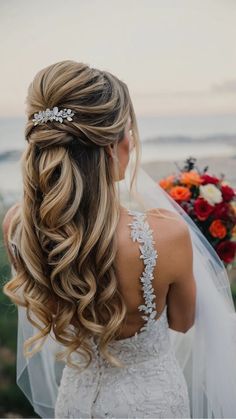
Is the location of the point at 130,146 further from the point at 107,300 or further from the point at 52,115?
the point at 107,300

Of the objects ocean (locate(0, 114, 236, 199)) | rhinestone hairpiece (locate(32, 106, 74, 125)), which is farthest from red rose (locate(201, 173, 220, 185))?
ocean (locate(0, 114, 236, 199))

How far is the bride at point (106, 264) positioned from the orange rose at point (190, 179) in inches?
8.5

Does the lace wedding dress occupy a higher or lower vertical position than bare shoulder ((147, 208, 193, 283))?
lower

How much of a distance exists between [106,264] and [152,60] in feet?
5.72

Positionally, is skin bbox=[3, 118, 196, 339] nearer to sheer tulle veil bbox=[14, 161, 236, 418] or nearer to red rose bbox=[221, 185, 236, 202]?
sheer tulle veil bbox=[14, 161, 236, 418]

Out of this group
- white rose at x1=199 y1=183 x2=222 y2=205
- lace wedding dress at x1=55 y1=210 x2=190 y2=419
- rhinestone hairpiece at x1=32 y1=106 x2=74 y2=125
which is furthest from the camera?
white rose at x1=199 y1=183 x2=222 y2=205

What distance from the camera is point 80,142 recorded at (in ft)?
4.92

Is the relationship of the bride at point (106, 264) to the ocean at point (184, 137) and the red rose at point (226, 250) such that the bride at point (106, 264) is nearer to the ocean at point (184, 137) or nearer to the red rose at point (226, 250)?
the red rose at point (226, 250)

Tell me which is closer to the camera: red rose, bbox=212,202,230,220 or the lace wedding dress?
the lace wedding dress

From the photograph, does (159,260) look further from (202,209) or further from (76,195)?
(202,209)

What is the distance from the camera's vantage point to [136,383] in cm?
174

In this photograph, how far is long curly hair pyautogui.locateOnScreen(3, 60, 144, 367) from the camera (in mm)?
1490

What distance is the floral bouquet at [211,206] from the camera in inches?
80.7

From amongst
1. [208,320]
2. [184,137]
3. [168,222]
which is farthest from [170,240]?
[184,137]
